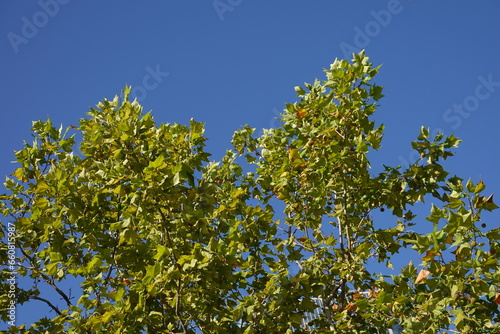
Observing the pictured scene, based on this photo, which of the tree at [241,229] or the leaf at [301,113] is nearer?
the tree at [241,229]

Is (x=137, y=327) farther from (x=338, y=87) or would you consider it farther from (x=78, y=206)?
(x=338, y=87)

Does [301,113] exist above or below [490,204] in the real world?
above

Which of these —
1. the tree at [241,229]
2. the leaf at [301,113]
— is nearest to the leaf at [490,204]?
the tree at [241,229]

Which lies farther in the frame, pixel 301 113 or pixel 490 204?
pixel 301 113

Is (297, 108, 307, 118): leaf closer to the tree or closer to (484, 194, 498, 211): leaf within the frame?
the tree

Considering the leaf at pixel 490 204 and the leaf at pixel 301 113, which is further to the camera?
the leaf at pixel 301 113

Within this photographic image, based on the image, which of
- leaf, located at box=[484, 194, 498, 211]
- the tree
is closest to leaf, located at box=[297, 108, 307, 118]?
the tree

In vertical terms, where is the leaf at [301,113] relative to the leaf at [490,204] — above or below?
above

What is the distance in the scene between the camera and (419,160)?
22.3ft

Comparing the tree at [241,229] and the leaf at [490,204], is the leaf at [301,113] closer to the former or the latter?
the tree at [241,229]

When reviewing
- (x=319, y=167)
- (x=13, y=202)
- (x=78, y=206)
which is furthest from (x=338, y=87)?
(x=13, y=202)

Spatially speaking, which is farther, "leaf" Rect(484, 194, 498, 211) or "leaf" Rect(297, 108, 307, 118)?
"leaf" Rect(297, 108, 307, 118)

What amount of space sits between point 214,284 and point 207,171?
1.83 metres

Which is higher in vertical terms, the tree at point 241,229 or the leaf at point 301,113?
the leaf at point 301,113
